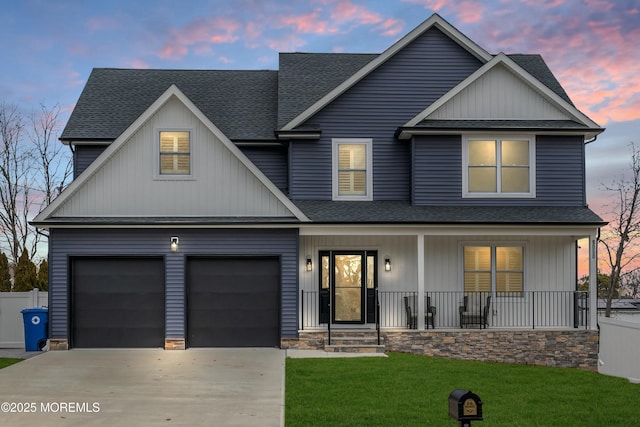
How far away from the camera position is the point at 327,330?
16.5 m

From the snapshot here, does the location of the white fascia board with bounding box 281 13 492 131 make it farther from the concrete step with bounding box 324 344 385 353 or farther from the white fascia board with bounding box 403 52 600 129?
the concrete step with bounding box 324 344 385 353

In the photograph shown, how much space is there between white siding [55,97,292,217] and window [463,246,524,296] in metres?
5.69

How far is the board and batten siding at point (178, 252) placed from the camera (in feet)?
53.4

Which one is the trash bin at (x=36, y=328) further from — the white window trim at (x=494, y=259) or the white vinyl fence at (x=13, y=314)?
the white window trim at (x=494, y=259)

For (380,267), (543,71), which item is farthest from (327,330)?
(543,71)

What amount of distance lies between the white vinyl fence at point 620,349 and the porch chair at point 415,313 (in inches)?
167

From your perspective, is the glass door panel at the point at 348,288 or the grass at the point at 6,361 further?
the glass door panel at the point at 348,288

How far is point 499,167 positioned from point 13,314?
1433 centimetres

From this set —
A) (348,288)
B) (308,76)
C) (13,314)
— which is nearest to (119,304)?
(13,314)

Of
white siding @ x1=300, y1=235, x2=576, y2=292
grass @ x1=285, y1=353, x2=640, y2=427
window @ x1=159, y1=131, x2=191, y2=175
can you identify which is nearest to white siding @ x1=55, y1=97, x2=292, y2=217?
window @ x1=159, y1=131, x2=191, y2=175

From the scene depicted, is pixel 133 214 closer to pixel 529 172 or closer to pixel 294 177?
pixel 294 177

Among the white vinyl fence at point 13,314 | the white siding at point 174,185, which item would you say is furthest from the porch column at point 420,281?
the white vinyl fence at point 13,314

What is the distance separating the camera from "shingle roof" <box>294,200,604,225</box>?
16.4m

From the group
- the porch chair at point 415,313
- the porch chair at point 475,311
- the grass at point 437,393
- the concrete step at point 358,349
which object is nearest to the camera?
the grass at point 437,393
